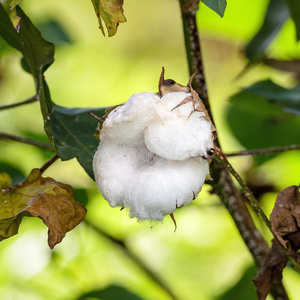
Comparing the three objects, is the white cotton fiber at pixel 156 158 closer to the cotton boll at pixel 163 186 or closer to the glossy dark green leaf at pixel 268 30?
the cotton boll at pixel 163 186

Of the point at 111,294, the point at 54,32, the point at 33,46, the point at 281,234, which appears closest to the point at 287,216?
the point at 281,234

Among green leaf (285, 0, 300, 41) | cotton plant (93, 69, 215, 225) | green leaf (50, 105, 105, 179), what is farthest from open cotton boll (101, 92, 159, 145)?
green leaf (285, 0, 300, 41)

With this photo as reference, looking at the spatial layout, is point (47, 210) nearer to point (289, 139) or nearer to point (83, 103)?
point (289, 139)

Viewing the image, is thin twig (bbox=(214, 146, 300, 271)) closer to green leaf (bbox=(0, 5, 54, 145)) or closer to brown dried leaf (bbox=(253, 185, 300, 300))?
brown dried leaf (bbox=(253, 185, 300, 300))

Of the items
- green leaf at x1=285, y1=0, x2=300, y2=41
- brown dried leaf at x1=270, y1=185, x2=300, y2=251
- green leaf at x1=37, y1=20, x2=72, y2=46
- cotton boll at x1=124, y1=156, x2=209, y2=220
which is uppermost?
green leaf at x1=285, y1=0, x2=300, y2=41

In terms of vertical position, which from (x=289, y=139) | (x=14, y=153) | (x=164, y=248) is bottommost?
(x=164, y=248)

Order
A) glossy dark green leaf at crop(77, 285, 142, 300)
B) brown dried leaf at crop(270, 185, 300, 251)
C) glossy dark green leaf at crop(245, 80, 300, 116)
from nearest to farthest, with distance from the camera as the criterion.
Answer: brown dried leaf at crop(270, 185, 300, 251) < glossy dark green leaf at crop(245, 80, 300, 116) < glossy dark green leaf at crop(77, 285, 142, 300)

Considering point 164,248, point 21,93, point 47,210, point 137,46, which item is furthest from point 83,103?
point 47,210

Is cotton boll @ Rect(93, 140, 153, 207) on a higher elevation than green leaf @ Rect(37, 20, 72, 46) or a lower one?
higher
